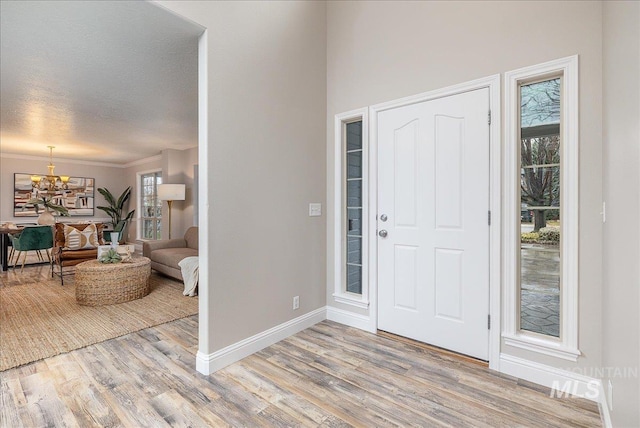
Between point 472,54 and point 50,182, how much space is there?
7751 mm

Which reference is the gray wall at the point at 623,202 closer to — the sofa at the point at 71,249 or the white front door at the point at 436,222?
the white front door at the point at 436,222

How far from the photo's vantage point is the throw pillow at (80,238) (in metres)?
4.78

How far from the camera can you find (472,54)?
2.21m

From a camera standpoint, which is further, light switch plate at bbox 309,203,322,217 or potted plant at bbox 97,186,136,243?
potted plant at bbox 97,186,136,243

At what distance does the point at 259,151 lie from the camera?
2434mm

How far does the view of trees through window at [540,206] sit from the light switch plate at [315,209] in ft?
5.60

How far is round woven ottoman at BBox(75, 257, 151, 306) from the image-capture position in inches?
136

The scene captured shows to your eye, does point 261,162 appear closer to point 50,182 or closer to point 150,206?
point 50,182

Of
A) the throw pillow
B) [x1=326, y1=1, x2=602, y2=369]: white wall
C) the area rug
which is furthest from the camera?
the throw pillow

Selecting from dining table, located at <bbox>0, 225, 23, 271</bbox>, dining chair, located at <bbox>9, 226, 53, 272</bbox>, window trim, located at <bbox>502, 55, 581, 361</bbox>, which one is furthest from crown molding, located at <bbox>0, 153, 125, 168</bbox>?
window trim, located at <bbox>502, 55, 581, 361</bbox>

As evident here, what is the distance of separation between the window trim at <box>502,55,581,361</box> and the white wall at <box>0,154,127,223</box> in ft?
30.3

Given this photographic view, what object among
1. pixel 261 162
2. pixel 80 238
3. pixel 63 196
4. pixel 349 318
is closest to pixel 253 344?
pixel 349 318

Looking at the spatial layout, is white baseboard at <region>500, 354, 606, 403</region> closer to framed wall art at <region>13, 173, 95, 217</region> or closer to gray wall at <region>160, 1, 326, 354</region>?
gray wall at <region>160, 1, 326, 354</region>

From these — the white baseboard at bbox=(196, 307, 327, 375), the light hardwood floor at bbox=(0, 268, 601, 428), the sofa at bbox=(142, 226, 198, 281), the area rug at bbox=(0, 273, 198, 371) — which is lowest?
the light hardwood floor at bbox=(0, 268, 601, 428)
